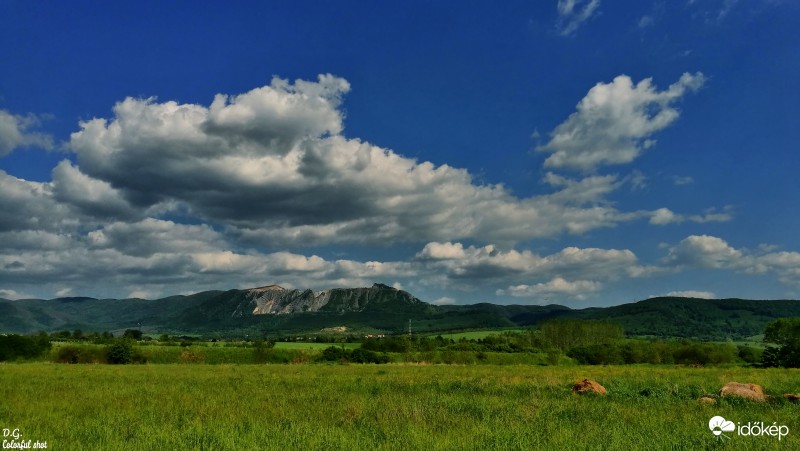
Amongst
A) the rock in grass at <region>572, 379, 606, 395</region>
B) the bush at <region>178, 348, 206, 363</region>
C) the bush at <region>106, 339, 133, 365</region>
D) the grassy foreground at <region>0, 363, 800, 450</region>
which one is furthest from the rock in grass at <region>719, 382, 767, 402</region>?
the bush at <region>178, 348, 206, 363</region>

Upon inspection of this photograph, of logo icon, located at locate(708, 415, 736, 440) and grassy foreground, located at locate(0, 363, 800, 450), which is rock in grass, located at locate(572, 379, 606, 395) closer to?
grassy foreground, located at locate(0, 363, 800, 450)

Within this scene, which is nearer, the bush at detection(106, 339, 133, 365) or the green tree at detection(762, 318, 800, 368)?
the bush at detection(106, 339, 133, 365)

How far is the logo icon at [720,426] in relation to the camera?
15664 mm

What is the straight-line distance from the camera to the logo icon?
15.7 metres

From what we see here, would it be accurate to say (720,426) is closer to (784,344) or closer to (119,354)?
(119,354)

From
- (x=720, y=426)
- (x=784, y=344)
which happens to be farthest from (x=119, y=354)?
(x=784, y=344)

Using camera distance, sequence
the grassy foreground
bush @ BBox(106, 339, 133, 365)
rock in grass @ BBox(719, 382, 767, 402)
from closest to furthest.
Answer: the grassy foreground → rock in grass @ BBox(719, 382, 767, 402) → bush @ BBox(106, 339, 133, 365)

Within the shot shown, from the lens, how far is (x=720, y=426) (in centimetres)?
1655

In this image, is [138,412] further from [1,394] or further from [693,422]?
[693,422]

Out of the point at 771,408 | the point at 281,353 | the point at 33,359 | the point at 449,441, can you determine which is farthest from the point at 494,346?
the point at 449,441

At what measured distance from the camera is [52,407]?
20.5 meters

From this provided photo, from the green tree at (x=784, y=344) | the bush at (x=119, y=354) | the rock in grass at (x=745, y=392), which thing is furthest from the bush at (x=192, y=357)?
the green tree at (x=784, y=344)

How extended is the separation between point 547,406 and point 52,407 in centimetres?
2126

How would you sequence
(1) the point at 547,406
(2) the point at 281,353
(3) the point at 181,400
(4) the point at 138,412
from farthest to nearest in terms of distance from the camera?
(2) the point at 281,353 < (3) the point at 181,400 < (1) the point at 547,406 < (4) the point at 138,412
